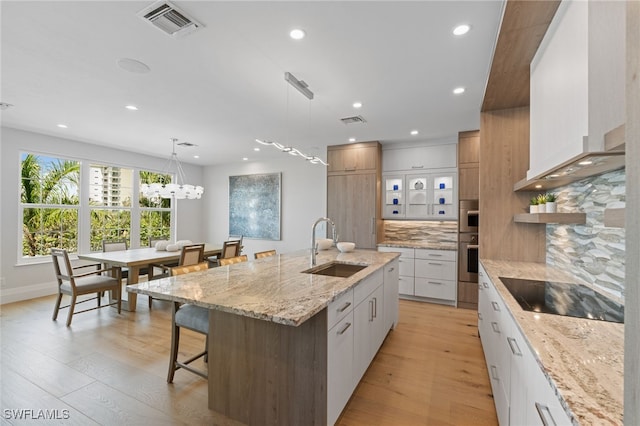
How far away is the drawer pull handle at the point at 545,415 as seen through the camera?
0.88 meters

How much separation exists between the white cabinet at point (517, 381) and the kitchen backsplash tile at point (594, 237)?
0.63 m

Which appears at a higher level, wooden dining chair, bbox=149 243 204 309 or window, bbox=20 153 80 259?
window, bbox=20 153 80 259

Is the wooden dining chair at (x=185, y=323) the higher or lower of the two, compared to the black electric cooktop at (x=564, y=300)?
lower

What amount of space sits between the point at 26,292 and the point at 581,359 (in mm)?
6564

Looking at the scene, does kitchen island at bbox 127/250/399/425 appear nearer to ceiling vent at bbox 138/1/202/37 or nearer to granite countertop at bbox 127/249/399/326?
granite countertop at bbox 127/249/399/326

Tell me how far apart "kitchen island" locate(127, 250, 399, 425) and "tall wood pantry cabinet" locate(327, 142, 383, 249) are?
2.95m

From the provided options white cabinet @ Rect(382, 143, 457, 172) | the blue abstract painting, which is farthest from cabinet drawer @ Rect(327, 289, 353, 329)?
the blue abstract painting

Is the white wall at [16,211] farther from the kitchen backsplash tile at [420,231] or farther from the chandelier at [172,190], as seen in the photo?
the kitchen backsplash tile at [420,231]

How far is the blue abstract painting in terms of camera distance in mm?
6551

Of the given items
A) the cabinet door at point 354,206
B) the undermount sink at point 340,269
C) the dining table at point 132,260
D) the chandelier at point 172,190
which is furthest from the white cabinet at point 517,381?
the chandelier at point 172,190

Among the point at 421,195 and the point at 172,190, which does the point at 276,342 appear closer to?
the point at 172,190

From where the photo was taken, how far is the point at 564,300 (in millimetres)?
1633

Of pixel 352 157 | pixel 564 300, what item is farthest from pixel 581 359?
pixel 352 157

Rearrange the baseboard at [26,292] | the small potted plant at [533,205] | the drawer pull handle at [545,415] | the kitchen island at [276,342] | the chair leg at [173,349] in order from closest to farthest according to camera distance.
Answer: the drawer pull handle at [545,415]
the kitchen island at [276,342]
the chair leg at [173,349]
the small potted plant at [533,205]
the baseboard at [26,292]
